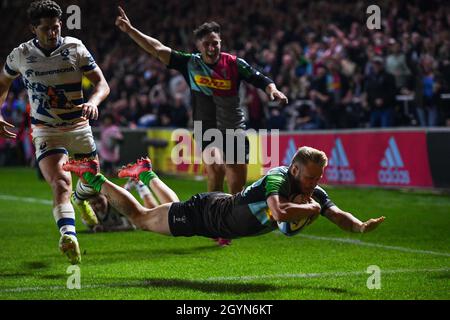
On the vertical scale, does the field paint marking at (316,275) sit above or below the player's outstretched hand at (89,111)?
below

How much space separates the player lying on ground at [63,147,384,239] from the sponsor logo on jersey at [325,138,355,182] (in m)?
10.3

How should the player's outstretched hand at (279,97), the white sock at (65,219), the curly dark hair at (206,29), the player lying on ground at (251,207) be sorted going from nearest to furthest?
the player lying on ground at (251,207)
the white sock at (65,219)
the player's outstretched hand at (279,97)
the curly dark hair at (206,29)

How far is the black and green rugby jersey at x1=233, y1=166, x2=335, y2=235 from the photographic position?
23.4 ft

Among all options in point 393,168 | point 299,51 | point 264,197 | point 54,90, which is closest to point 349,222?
point 264,197

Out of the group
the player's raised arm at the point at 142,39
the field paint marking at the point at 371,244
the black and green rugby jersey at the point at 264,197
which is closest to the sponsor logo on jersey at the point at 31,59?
the player's raised arm at the point at 142,39

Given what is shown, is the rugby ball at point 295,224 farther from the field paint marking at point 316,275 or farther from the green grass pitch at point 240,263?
the field paint marking at point 316,275

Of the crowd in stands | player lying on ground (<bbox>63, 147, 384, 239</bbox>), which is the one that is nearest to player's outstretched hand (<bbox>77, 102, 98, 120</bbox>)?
player lying on ground (<bbox>63, 147, 384, 239</bbox>)

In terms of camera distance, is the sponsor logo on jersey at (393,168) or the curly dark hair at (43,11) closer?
the curly dark hair at (43,11)

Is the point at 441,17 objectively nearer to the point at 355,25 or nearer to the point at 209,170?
the point at 355,25

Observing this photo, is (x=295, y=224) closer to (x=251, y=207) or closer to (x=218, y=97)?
(x=251, y=207)

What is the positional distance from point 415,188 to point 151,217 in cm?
975

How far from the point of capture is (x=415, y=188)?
55.5 ft

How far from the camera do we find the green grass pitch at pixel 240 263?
23.3ft

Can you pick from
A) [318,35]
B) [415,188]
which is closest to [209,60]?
[415,188]
